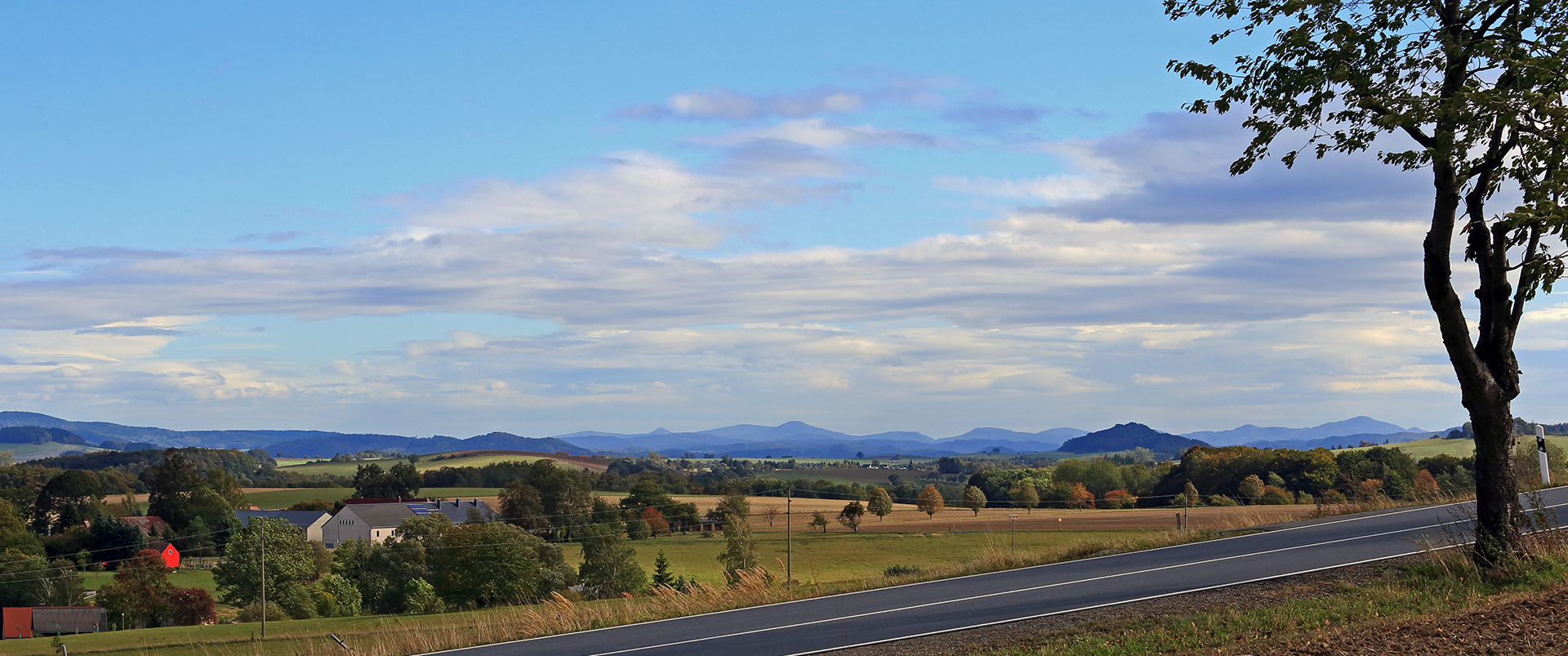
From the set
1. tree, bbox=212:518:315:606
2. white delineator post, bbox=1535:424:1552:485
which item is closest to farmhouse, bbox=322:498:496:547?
tree, bbox=212:518:315:606

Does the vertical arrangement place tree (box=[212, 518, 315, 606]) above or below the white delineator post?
below

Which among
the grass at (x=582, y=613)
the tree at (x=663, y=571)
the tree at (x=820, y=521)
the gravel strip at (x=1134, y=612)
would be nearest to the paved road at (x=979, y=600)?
the gravel strip at (x=1134, y=612)

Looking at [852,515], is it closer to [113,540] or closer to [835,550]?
[835,550]

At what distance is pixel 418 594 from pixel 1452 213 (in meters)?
66.4

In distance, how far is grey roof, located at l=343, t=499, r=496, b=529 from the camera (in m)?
114

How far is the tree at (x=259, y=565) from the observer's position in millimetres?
72750

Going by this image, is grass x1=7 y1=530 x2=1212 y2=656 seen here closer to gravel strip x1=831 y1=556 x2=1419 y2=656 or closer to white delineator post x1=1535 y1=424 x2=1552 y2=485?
gravel strip x1=831 y1=556 x2=1419 y2=656

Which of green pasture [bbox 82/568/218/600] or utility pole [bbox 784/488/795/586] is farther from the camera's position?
green pasture [bbox 82/568/218/600]

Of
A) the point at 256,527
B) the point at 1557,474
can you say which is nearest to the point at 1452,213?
the point at 1557,474

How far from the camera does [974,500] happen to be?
328 ft

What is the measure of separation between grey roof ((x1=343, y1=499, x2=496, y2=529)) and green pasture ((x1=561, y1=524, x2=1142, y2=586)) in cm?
3163

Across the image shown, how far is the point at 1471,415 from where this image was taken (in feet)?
41.9

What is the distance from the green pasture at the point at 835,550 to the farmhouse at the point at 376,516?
33.3 m

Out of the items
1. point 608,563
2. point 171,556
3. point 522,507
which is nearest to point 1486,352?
point 608,563
